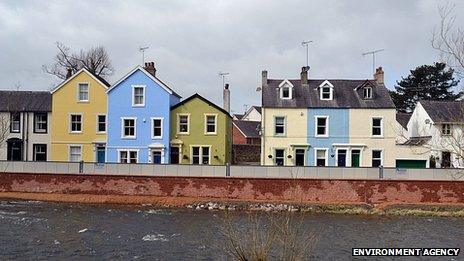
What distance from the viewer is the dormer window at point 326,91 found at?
144 feet

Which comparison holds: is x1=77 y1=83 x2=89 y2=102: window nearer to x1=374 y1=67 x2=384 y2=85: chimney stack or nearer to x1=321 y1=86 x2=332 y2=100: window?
x1=321 y1=86 x2=332 y2=100: window

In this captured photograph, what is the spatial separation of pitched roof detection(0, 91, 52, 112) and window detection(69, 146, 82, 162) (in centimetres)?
461

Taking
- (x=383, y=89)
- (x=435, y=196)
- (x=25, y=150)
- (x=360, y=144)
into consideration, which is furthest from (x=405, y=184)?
(x=25, y=150)

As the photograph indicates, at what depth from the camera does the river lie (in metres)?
19.7

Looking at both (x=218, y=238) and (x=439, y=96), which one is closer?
(x=218, y=238)

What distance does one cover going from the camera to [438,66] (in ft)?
234

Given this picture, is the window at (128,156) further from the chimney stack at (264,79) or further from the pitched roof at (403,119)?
the pitched roof at (403,119)

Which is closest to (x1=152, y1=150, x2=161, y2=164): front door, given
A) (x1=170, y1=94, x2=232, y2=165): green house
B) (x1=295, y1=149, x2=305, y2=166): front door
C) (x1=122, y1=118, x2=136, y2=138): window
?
(x1=170, y1=94, x2=232, y2=165): green house

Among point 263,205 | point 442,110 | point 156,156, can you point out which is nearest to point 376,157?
point 442,110

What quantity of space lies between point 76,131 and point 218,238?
25021 mm

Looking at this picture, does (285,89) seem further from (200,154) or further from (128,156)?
(128,156)

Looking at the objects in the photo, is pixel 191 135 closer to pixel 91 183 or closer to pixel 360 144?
pixel 91 183

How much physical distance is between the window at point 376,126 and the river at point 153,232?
482 inches

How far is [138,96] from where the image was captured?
43.5 m
